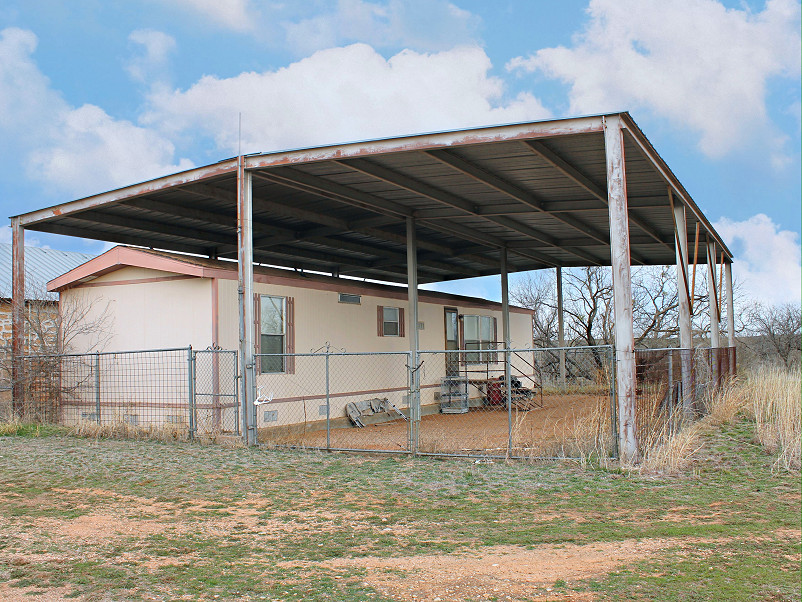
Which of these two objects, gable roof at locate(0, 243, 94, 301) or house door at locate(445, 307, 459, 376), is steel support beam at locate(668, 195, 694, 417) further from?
gable roof at locate(0, 243, 94, 301)

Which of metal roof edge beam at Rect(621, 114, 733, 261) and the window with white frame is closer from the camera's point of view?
metal roof edge beam at Rect(621, 114, 733, 261)

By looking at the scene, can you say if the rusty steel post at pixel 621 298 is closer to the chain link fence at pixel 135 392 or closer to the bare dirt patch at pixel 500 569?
the bare dirt patch at pixel 500 569

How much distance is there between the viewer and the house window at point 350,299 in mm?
14372

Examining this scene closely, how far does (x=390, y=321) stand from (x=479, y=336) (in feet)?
15.2

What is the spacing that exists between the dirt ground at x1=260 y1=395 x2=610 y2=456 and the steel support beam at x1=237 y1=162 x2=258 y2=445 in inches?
36.3

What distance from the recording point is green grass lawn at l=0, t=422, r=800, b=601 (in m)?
4.43

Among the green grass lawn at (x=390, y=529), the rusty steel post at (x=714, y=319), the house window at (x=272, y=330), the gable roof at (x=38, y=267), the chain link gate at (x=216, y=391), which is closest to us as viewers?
the green grass lawn at (x=390, y=529)

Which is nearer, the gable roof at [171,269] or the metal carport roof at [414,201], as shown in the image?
the metal carport roof at [414,201]

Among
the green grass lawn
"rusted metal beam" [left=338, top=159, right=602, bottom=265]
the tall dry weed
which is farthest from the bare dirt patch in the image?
"rusted metal beam" [left=338, top=159, right=602, bottom=265]

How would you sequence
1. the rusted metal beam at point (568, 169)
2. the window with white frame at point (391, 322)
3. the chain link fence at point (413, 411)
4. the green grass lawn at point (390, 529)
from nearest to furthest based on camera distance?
the green grass lawn at point (390, 529) < the chain link fence at point (413, 411) < the rusted metal beam at point (568, 169) < the window with white frame at point (391, 322)

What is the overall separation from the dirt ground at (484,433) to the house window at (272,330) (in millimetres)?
1354

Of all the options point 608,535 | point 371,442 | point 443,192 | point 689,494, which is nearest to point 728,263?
point 443,192

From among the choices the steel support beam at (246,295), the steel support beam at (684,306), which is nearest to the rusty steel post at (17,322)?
the steel support beam at (246,295)

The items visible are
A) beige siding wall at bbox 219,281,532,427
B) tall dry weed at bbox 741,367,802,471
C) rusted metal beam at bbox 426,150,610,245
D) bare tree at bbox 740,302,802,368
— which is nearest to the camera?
tall dry weed at bbox 741,367,802,471
